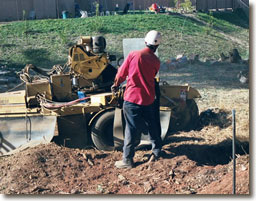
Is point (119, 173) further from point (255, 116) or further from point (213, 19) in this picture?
point (213, 19)

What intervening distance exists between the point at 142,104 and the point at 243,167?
1.46 meters

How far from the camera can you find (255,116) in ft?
19.6

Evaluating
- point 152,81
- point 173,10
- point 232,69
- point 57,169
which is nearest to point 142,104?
point 152,81

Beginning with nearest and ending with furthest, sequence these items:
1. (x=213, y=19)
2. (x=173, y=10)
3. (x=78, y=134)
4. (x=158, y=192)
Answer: (x=158, y=192), (x=78, y=134), (x=213, y=19), (x=173, y=10)

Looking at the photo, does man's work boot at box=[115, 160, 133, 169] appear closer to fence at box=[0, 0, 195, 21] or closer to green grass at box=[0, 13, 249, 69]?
green grass at box=[0, 13, 249, 69]

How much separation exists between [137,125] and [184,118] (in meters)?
1.83

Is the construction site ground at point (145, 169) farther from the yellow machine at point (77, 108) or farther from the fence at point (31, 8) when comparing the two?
the fence at point (31, 8)

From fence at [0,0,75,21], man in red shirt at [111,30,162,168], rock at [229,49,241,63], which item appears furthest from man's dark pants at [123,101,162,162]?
fence at [0,0,75,21]

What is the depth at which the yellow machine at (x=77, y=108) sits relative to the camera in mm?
7258

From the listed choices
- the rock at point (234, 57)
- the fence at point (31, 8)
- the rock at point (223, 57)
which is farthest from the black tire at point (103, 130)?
the fence at point (31, 8)

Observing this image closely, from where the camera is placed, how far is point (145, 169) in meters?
6.57

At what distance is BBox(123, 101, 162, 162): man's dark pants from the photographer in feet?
21.1

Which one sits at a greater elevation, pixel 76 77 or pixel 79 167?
pixel 76 77

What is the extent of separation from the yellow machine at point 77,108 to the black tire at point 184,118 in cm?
2
